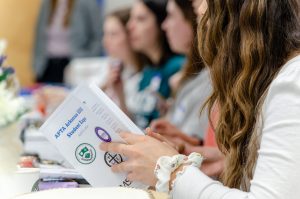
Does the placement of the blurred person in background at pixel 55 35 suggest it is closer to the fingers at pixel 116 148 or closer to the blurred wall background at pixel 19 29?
the blurred wall background at pixel 19 29

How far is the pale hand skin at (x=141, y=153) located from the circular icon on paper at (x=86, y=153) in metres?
0.05

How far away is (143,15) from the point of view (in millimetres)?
4430

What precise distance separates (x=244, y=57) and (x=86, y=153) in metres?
0.43

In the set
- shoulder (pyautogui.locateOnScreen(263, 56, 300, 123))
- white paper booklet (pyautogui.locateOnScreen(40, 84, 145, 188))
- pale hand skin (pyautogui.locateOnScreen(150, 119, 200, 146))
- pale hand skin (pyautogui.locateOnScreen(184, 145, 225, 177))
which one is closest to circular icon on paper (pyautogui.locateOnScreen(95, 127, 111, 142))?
white paper booklet (pyautogui.locateOnScreen(40, 84, 145, 188))

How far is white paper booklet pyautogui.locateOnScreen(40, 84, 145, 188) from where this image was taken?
154 centimetres

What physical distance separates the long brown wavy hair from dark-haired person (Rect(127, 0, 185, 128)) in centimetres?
214

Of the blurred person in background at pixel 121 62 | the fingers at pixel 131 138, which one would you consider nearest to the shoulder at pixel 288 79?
the fingers at pixel 131 138

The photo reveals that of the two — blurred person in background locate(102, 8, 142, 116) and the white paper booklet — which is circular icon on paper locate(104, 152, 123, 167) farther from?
blurred person in background locate(102, 8, 142, 116)

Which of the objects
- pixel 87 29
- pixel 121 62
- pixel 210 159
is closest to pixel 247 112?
pixel 210 159

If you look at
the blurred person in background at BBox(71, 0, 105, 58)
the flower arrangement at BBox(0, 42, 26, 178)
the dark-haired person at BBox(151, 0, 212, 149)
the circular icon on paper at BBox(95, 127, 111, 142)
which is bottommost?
the blurred person in background at BBox(71, 0, 105, 58)

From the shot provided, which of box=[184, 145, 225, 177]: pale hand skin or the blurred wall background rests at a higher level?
box=[184, 145, 225, 177]: pale hand skin

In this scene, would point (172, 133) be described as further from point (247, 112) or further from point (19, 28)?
point (19, 28)

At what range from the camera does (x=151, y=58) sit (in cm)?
432

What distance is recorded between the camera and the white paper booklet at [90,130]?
5.06 ft
